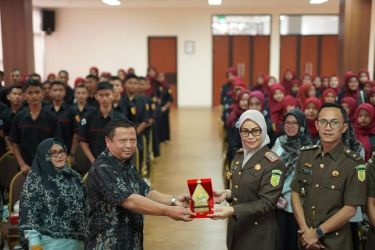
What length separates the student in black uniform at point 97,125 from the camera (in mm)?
4539

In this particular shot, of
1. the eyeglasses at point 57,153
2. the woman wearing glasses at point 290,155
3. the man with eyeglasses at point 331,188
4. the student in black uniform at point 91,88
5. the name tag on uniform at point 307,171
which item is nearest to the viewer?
the man with eyeglasses at point 331,188

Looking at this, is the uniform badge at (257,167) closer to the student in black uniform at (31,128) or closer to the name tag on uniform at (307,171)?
the name tag on uniform at (307,171)

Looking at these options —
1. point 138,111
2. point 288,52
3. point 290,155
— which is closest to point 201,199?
point 290,155

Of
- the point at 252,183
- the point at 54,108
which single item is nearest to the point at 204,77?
the point at 54,108

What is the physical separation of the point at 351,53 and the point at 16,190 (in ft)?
23.7

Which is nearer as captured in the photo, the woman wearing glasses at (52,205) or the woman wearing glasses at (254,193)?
the woman wearing glasses at (254,193)

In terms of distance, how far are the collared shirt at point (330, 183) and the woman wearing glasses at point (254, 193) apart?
214mm

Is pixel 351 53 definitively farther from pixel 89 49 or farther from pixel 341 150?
pixel 89 49

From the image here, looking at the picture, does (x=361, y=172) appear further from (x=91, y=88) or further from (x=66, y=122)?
(x=91, y=88)

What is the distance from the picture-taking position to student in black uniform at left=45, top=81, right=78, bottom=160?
16.1 feet

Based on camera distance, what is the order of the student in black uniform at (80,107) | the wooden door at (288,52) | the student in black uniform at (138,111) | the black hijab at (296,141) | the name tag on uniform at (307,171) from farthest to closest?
the wooden door at (288,52) < the student in black uniform at (138,111) < the student in black uniform at (80,107) < the black hijab at (296,141) < the name tag on uniform at (307,171)

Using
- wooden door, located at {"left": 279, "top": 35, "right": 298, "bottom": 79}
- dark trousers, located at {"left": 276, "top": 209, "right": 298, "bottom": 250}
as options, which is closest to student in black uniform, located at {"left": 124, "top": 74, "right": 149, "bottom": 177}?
dark trousers, located at {"left": 276, "top": 209, "right": 298, "bottom": 250}

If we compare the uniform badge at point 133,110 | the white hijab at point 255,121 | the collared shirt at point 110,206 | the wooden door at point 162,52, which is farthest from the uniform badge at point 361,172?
the wooden door at point 162,52

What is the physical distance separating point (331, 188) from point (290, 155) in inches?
38.7
